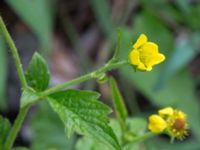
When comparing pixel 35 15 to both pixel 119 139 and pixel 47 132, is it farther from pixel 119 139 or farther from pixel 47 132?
pixel 119 139

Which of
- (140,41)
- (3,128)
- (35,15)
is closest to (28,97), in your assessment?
(3,128)

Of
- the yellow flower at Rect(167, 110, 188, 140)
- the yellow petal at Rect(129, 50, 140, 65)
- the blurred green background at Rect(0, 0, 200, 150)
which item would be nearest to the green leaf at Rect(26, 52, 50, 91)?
the yellow petal at Rect(129, 50, 140, 65)

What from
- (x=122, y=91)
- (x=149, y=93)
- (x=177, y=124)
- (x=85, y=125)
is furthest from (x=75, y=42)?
(x=85, y=125)

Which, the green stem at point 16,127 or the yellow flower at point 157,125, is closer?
the green stem at point 16,127

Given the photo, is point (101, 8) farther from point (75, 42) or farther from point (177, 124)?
point (177, 124)

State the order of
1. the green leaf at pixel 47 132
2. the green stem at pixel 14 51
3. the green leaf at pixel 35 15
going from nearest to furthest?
the green stem at pixel 14 51 < the green leaf at pixel 47 132 < the green leaf at pixel 35 15

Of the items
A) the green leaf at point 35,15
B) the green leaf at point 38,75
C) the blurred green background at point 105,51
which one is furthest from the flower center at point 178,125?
A: the green leaf at point 35,15

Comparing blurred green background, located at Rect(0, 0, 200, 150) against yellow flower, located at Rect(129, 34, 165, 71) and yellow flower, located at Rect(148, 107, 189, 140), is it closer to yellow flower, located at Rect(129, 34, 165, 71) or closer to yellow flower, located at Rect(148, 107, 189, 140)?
yellow flower, located at Rect(148, 107, 189, 140)

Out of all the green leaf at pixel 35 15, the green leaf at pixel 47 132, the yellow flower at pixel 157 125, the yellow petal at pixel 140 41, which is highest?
the green leaf at pixel 35 15

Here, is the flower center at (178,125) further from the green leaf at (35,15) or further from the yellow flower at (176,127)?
the green leaf at (35,15)
